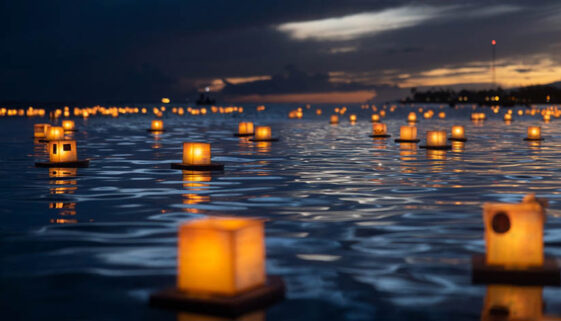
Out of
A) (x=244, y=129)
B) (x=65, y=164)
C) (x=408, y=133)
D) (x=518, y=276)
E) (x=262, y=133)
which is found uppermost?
(x=244, y=129)

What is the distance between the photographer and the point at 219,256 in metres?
7.61

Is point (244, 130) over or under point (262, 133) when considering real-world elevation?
over

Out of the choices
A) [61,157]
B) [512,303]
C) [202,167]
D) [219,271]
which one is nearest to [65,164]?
[61,157]

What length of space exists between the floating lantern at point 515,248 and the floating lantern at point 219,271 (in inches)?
99.2

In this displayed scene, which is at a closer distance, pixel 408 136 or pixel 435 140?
pixel 435 140

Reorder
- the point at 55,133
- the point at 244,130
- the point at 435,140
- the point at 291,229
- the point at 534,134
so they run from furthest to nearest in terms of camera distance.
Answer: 1. the point at 244,130
2. the point at 534,134
3. the point at 55,133
4. the point at 435,140
5. the point at 291,229

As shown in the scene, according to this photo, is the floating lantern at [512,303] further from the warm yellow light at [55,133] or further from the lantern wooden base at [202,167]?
the warm yellow light at [55,133]

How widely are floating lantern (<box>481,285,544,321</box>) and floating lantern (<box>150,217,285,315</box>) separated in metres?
2.05

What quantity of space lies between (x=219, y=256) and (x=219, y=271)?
0.51ft

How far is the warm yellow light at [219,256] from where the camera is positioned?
24.8 feet

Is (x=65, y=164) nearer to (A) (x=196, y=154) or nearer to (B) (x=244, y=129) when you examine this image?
(A) (x=196, y=154)

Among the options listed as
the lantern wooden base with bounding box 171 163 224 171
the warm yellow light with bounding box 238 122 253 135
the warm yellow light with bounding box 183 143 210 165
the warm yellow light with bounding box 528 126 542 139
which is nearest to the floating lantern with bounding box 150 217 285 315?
the lantern wooden base with bounding box 171 163 224 171

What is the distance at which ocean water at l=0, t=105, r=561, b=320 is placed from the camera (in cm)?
796

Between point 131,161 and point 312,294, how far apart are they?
1924 centimetres
